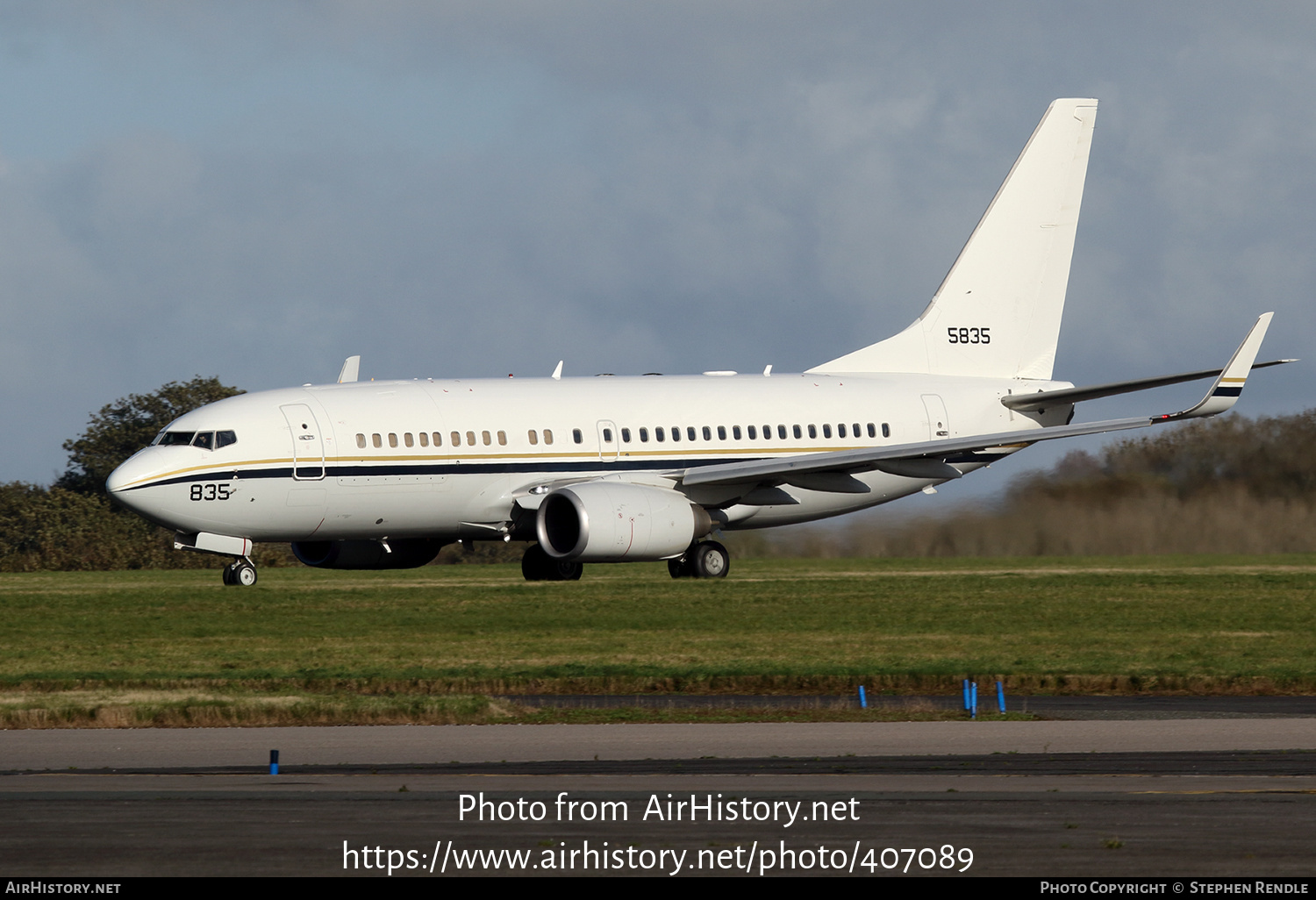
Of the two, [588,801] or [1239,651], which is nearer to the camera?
[588,801]

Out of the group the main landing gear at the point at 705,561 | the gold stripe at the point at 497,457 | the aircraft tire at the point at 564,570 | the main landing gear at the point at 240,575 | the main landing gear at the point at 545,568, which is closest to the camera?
the gold stripe at the point at 497,457

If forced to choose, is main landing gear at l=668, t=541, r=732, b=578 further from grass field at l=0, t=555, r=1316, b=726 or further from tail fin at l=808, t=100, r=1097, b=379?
tail fin at l=808, t=100, r=1097, b=379

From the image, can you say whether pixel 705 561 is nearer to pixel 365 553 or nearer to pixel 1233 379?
pixel 365 553

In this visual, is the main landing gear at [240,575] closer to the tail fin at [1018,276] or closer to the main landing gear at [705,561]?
the main landing gear at [705,561]

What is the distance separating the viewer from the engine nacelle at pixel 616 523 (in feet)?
130

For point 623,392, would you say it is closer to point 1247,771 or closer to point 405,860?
point 1247,771

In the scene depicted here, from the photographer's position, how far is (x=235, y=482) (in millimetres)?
39094

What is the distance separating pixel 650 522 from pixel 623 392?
4.72m

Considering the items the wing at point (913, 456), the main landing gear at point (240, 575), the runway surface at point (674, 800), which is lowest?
the runway surface at point (674, 800)

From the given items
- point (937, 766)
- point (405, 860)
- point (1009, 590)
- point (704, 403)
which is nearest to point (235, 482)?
point (704, 403)

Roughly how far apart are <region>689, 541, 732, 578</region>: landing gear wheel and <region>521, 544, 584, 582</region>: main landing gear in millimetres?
2527

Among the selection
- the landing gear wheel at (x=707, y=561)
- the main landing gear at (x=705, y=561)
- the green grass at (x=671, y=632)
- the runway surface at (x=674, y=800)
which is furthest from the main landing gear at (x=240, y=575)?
the runway surface at (x=674, y=800)

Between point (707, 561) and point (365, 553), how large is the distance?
7.59m

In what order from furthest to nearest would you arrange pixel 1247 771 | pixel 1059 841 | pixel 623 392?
pixel 623 392
pixel 1247 771
pixel 1059 841
